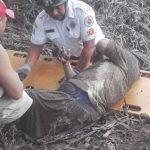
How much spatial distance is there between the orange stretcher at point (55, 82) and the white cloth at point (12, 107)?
0.95 m

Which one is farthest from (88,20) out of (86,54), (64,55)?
(64,55)

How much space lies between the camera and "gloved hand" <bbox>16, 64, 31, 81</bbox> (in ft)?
15.4

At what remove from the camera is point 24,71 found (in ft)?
15.6

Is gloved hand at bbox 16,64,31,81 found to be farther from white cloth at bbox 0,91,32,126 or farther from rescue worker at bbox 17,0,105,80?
white cloth at bbox 0,91,32,126

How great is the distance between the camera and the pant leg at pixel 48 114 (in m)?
3.93

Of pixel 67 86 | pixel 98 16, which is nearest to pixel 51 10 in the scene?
pixel 67 86

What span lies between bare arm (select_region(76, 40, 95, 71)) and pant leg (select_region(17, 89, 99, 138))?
0.73 meters

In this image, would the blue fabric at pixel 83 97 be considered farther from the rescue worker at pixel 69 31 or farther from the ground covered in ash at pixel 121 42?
the rescue worker at pixel 69 31

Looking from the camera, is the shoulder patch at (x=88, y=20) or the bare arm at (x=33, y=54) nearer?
the shoulder patch at (x=88, y=20)

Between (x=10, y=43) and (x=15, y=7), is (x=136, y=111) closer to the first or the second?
(x=10, y=43)

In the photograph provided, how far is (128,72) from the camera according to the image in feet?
15.3

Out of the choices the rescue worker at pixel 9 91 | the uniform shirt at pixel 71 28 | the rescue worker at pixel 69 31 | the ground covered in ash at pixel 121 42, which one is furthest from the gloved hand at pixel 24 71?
the rescue worker at pixel 9 91

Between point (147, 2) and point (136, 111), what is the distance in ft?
7.91

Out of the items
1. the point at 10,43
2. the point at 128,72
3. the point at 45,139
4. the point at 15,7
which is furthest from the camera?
the point at 15,7
